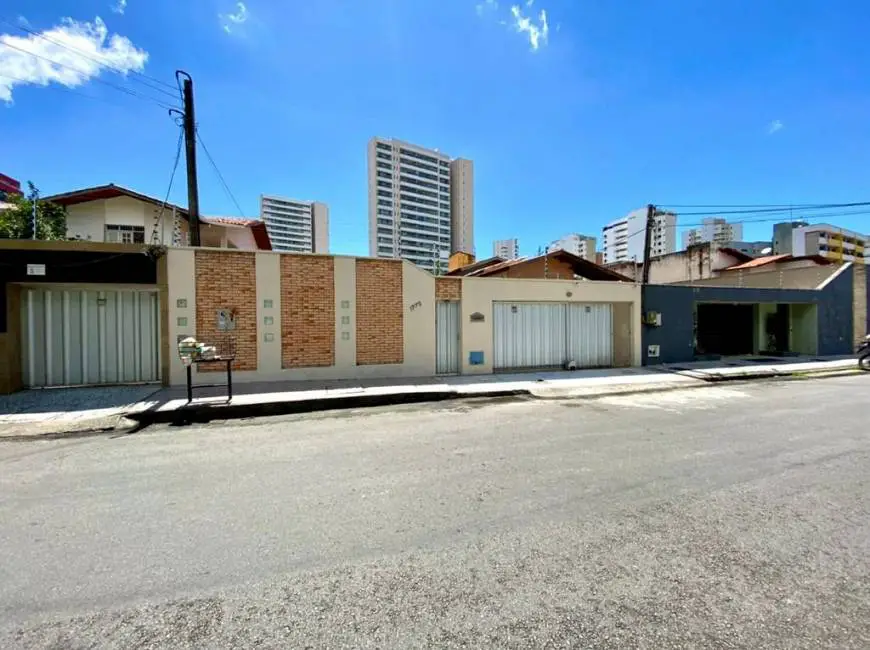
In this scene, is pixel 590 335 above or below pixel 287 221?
below

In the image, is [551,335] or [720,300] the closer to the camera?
[551,335]

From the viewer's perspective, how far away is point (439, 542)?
3.13 metres

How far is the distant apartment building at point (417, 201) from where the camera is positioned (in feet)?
222

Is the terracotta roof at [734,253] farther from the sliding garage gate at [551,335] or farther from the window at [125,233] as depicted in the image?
the window at [125,233]

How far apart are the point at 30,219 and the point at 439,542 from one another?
1920cm

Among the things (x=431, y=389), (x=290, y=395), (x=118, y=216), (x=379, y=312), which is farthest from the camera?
(x=118, y=216)

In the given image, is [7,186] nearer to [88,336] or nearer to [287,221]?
[88,336]

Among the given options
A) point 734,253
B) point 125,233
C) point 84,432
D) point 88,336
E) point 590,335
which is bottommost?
point 84,432

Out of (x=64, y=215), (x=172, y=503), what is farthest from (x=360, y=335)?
(x=64, y=215)

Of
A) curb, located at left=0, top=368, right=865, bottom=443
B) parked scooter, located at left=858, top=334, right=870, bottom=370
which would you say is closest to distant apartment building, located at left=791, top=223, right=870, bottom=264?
parked scooter, located at left=858, top=334, right=870, bottom=370

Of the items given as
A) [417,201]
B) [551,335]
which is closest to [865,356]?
[551,335]

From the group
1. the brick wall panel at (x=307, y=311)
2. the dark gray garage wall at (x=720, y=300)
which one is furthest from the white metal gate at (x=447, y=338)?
the dark gray garage wall at (x=720, y=300)

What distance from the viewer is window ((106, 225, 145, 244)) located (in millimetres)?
17469

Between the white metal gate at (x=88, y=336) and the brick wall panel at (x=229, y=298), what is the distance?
125cm
